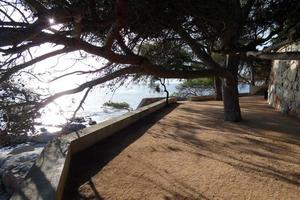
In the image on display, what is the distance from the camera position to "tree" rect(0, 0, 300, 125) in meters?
3.99

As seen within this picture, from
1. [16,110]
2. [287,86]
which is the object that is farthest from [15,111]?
[287,86]

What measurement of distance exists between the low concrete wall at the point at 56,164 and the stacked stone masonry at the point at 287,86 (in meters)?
5.44

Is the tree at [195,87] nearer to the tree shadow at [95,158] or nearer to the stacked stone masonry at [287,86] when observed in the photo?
the stacked stone masonry at [287,86]

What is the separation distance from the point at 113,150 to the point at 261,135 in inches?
122

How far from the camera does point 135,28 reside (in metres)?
6.25

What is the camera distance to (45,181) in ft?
11.6

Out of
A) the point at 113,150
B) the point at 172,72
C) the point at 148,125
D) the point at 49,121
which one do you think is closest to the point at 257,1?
the point at 172,72

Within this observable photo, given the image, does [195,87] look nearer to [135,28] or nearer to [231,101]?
[231,101]

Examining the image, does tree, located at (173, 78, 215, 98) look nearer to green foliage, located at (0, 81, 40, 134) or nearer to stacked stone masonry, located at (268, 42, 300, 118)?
stacked stone masonry, located at (268, 42, 300, 118)

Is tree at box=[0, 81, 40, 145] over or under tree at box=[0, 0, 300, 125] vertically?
under

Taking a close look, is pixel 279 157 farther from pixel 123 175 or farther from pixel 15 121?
pixel 15 121

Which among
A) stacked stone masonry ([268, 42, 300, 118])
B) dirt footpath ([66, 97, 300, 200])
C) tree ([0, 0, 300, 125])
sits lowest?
dirt footpath ([66, 97, 300, 200])

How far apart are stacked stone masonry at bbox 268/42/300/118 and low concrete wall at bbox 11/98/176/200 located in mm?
5436

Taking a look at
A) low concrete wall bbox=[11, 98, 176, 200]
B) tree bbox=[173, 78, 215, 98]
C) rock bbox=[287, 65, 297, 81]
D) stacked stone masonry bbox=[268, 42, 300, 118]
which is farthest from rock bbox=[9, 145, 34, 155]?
tree bbox=[173, 78, 215, 98]
